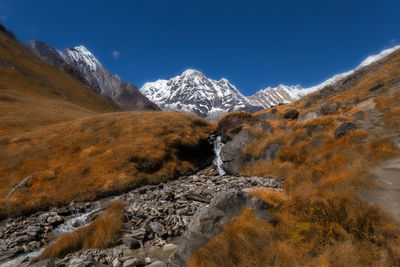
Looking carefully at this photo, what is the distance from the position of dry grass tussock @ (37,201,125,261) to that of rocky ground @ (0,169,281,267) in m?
0.52

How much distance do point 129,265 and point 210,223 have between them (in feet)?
15.8

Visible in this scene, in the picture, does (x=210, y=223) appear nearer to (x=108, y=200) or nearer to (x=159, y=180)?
(x=108, y=200)

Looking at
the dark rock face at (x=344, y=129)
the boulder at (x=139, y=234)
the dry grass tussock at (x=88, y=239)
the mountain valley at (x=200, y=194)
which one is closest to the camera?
the mountain valley at (x=200, y=194)

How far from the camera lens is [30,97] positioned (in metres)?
91.6

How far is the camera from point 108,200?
65.2ft

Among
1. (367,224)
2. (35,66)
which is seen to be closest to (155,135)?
(367,224)

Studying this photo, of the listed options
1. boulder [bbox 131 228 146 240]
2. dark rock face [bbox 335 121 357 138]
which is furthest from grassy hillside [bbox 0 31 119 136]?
dark rock face [bbox 335 121 357 138]

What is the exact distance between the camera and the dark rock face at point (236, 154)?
27.3 m

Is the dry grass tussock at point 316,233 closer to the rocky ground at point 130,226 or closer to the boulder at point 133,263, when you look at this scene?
the boulder at point 133,263

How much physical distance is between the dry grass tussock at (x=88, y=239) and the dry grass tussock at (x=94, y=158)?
8916 mm

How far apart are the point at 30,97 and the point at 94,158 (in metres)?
96.8

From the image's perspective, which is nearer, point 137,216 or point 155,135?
point 137,216

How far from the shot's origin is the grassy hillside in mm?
54544

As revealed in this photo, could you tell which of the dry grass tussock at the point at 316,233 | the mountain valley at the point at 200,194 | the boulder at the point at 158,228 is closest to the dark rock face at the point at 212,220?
the mountain valley at the point at 200,194
